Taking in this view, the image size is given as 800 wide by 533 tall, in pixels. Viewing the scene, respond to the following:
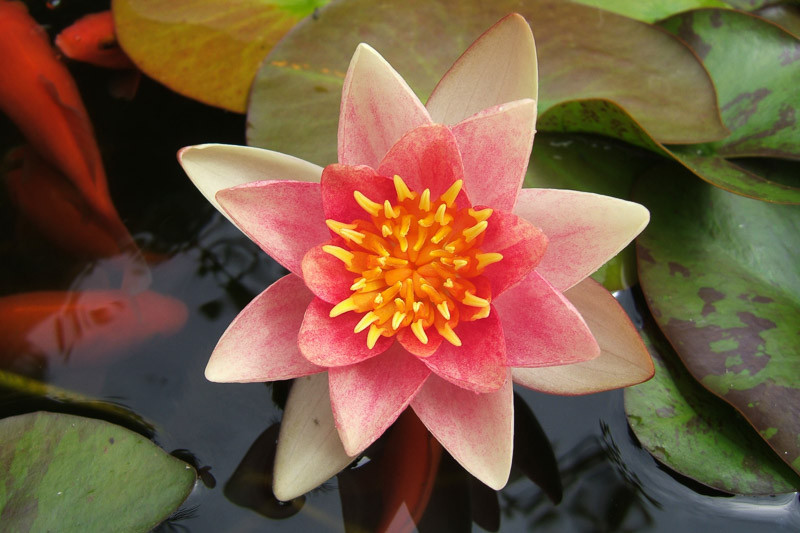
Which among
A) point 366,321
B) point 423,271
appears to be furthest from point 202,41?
point 366,321

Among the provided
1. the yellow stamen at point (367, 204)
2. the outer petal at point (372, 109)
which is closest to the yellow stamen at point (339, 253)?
the yellow stamen at point (367, 204)

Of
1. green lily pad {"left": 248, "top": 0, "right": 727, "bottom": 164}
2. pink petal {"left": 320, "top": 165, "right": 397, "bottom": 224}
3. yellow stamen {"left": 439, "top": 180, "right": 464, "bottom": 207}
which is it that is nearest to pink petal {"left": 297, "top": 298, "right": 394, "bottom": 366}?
pink petal {"left": 320, "top": 165, "right": 397, "bottom": 224}

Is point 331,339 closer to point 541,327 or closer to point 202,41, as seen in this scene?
point 541,327

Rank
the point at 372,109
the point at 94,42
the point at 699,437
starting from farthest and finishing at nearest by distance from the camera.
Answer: the point at 94,42, the point at 699,437, the point at 372,109

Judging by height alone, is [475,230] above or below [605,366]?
above

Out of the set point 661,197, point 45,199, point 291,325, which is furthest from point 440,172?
point 45,199

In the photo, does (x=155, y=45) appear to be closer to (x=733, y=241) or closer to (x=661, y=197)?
(x=661, y=197)
